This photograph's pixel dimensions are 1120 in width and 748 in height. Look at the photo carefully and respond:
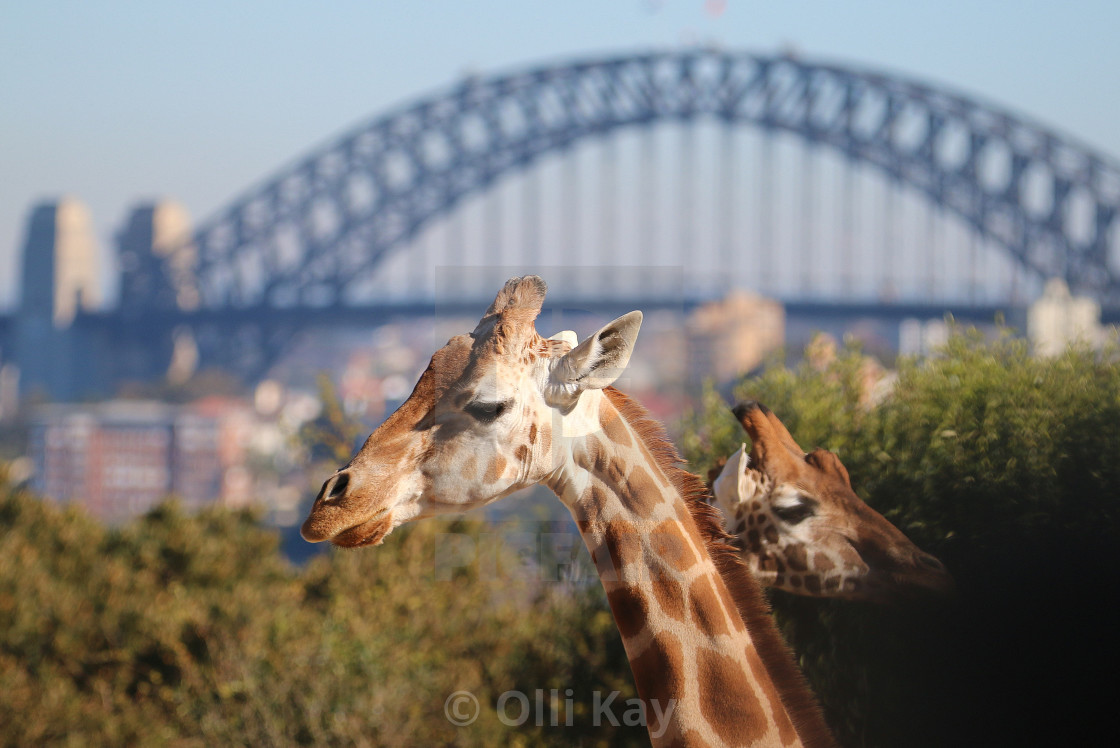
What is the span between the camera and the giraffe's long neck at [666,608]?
291cm

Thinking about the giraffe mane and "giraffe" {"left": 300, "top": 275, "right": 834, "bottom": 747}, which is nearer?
"giraffe" {"left": 300, "top": 275, "right": 834, "bottom": 747}

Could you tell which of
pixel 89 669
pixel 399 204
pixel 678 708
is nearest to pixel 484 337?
pixel 678 708

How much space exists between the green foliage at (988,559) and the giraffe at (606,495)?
1.35 m

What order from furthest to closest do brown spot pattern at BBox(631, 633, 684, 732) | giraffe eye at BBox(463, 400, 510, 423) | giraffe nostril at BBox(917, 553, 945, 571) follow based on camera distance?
giraffe nostril at BBox(917, 553, 945, 571), brown spot pattern at BBox(631, 633, 684, 732), giraffe eye at BBox(463, 400, 510, 423)

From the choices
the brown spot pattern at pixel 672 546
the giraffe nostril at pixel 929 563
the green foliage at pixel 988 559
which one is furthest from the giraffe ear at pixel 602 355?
the green foliage at pixel 988 559

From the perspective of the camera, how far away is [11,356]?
74.6 m

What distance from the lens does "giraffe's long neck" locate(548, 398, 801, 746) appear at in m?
2.91

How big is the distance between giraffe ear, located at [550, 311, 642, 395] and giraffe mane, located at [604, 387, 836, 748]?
0.30 m

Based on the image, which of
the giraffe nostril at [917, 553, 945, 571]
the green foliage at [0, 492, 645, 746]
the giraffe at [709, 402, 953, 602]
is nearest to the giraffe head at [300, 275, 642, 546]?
the giraffe at [709, 402, 953, 602]

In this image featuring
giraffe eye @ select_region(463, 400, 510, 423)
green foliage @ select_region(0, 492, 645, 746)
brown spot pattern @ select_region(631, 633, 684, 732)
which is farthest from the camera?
green foliage @ select_region(0, 492, 645, 746)

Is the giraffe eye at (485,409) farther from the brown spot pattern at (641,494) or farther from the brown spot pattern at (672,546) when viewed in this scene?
the brown spot pattern at (672,546)

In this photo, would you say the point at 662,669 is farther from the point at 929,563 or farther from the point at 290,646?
the point at 290,646

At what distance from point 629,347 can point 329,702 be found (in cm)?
723

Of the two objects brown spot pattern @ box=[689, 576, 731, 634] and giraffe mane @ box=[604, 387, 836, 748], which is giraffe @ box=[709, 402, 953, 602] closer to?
giraffe mane @ box=[604, 387, 836, 748]
